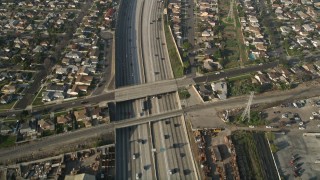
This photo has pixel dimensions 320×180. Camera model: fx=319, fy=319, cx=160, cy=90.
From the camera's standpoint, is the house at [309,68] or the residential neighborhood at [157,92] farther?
the house at [309,68]

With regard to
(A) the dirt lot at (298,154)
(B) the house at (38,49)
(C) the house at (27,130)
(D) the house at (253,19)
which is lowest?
(A) the dirt lot at (298,154)

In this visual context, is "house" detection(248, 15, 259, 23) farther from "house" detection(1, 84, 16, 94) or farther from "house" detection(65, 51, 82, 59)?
→ "house" detection(1, 84, 16, 94)

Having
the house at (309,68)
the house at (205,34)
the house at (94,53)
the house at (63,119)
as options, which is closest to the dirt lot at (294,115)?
the house at (309,68)

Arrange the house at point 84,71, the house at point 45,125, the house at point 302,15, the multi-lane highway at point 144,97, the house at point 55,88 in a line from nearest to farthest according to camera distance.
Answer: the multi-lane highway at point 144,97
the house at point 45,125
the house at point 55,88
the house at point 84,71
the house at point 302,15

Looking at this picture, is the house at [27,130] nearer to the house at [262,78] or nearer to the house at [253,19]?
the house at [262,78]

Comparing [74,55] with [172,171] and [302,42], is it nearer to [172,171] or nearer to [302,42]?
[172,171]

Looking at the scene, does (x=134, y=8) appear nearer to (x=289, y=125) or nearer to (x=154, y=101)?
(x=154, y=101)
